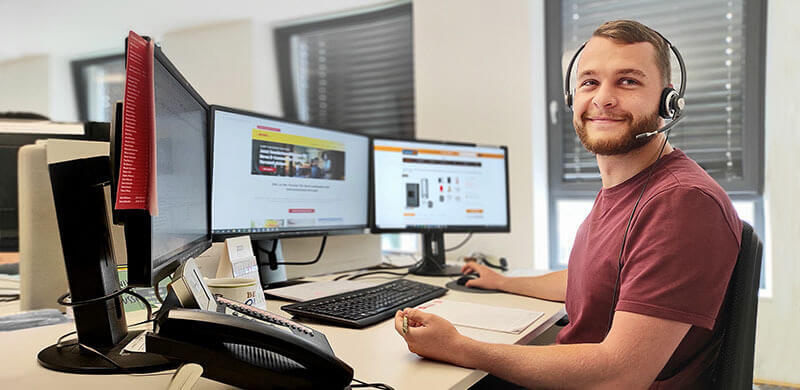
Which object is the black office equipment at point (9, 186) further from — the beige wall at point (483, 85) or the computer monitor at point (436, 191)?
the beige wall at point (483, 85)

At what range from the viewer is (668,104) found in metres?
1.05

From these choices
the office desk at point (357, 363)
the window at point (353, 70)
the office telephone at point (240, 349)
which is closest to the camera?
the office telephone at point (240, 349)

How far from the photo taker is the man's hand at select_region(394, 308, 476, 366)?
90cm

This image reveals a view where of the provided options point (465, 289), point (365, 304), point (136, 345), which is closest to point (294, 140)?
point (365, 304)

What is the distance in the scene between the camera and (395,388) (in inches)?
31.5

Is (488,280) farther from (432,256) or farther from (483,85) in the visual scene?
(483,85)


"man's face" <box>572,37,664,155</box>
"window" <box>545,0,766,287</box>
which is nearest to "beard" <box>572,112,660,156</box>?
"man's face" <box>572,37,664,155</box>

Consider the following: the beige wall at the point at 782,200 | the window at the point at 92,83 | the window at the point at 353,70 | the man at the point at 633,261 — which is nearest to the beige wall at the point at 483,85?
the window at the point at 353,70

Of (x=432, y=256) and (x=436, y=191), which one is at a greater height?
(x=436, y=191)

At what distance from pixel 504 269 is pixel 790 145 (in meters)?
1.41

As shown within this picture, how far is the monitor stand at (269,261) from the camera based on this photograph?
1.52 meters

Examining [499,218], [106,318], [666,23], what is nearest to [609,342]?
[106,318]

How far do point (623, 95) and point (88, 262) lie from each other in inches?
38.2

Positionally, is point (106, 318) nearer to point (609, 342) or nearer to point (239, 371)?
point (239, 371)
